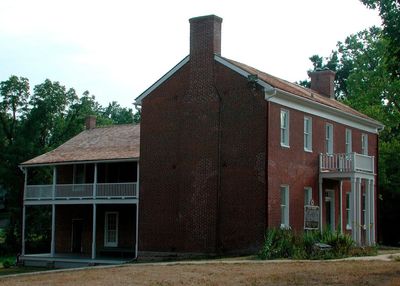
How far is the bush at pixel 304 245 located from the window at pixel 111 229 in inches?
506

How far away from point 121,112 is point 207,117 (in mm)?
68873

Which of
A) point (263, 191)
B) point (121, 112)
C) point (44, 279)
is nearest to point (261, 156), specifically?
point (263, 191)

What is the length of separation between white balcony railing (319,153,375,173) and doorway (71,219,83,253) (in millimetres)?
15480

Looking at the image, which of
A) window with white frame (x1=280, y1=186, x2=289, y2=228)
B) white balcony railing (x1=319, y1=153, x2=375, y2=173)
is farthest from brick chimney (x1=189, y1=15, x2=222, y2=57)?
white balcony railing (x1=319, y1=153, x2=375, y2=173)

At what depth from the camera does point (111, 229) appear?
40375 millimetres

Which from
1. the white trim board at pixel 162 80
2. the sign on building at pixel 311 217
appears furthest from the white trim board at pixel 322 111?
the white trim board at pixel 162 80

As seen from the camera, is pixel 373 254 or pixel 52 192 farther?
pixel 52 192

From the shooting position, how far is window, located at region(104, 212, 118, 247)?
4000 centimetres

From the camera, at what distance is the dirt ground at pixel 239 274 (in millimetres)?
18766

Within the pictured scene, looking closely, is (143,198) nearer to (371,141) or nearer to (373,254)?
(373,254)

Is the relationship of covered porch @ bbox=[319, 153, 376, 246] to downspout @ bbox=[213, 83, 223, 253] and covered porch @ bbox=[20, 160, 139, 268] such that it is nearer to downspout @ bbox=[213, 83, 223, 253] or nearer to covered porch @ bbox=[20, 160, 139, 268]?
downspout @ bbox=[213, 83, 223, 253]

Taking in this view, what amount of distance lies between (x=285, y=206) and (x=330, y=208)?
547 cm

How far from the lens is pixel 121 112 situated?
10081cm

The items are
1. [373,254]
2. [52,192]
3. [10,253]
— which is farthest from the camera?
[10,253]
